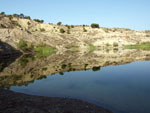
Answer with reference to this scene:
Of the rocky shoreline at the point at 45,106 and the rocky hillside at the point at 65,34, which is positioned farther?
the rocky hillside at the point at 65,34

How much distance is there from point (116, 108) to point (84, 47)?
10607 cm

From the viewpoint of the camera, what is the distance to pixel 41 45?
102 meters

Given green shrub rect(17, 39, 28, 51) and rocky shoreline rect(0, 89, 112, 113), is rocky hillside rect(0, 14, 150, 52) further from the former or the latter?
rocky shoreline rect(0, 89, 112, 113)

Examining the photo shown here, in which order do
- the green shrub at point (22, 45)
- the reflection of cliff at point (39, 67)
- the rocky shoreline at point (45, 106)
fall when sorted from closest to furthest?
the rocky shoreline at point (45, 106) → the reflection of cliff at point (39, 67) → the green shrub at point (22, 45)

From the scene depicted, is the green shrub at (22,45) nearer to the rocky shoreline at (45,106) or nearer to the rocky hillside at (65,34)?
the rocky hillside at (65,34)

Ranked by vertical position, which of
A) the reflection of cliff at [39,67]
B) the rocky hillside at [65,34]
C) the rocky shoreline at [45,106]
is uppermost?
the rocky hillside at [65,34]

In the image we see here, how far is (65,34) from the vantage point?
130m

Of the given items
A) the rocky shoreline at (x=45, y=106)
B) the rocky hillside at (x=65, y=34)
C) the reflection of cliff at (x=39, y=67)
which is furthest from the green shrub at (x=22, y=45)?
the rocky shoreline at (x=45, y=106)

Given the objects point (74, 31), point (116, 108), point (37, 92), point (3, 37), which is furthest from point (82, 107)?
point (74, 31)

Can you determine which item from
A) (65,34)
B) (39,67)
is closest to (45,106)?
(39,67)

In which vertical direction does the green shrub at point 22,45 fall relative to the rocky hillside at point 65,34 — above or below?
below

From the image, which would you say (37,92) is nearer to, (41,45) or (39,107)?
(39,107)

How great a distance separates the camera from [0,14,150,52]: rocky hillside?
361 feet

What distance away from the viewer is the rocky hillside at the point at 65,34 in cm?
11004
